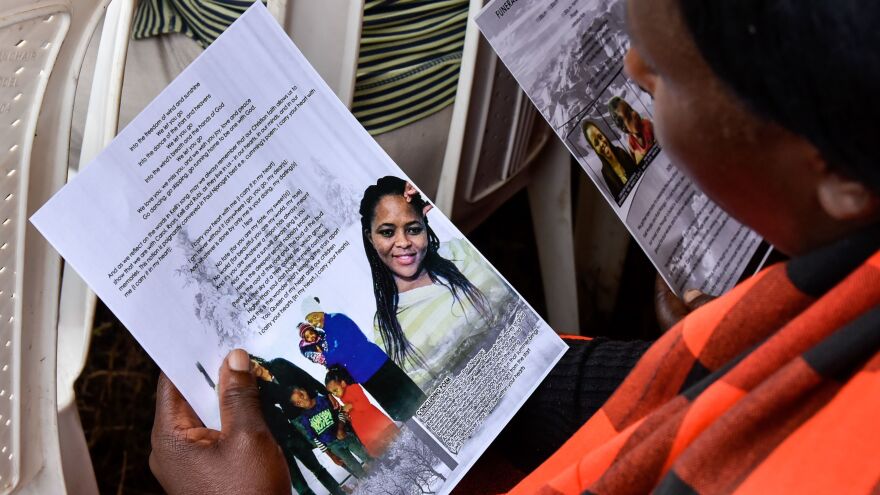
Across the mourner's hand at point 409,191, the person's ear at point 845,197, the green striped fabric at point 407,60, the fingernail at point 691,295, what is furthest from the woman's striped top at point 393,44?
the person's ear at point 845,197

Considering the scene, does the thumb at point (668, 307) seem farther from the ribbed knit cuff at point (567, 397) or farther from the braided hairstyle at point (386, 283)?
the braided hairstyle at point (386, 283)

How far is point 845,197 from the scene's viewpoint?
1.53 feet

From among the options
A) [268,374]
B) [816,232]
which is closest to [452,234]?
[268,374]

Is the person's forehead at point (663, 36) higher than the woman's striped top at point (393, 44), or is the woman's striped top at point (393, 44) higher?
the woman's striped top at point (393, 44)

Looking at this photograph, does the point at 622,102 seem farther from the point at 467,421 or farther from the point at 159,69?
the point at 159,69

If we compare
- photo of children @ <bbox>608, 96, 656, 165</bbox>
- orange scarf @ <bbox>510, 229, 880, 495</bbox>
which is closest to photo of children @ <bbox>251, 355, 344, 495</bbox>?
orange scarf @ <bbox>510, 229, 880, 495</bbox>

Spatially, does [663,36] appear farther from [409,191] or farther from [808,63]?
[409,191]

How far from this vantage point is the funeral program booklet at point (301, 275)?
70cm

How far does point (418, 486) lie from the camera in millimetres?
753

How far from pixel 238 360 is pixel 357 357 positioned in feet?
0.32

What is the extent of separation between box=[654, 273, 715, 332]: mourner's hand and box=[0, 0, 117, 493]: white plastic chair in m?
0.60

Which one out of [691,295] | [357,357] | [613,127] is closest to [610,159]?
[613,127]

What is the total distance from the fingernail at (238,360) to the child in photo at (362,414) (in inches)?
2.6

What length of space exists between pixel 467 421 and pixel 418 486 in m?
0.07
